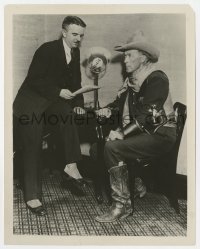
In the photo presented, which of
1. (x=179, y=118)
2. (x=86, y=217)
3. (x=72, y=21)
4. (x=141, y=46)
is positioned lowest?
(x=86, y=217)

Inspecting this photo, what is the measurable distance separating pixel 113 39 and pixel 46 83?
328mm

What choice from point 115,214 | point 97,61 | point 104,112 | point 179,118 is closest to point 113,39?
point 97,61

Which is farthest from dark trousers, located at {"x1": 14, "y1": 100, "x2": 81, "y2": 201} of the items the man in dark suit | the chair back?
the chair back

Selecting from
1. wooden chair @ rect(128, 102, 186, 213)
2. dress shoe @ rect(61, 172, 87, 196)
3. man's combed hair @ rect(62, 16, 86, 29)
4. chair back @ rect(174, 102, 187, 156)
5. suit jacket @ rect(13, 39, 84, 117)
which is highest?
man's combed hair @ rect(62, 16, 86, 29)

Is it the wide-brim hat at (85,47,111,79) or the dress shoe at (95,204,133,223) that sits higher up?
the wide-brim hat at (85,47,111,79)

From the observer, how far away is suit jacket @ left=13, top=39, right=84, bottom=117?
6.89 ft

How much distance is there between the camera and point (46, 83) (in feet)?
6.89

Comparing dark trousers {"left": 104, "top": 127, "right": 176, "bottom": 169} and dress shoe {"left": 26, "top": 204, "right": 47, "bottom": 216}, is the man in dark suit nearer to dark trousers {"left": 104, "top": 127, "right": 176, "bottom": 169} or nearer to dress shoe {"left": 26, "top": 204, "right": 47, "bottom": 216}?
dress shoe {"left": 26, "top": 204, "right": 47, "bottom": 216}

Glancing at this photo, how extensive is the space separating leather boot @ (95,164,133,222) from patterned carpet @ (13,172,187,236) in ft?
0.08

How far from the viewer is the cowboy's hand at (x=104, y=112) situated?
2110 millimetres

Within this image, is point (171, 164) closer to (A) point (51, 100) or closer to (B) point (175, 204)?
(B) point (175, 204)

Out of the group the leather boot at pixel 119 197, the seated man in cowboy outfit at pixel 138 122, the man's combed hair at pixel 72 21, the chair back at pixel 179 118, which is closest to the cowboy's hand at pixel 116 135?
the seated man in cowboy outfit at pixel 138 122

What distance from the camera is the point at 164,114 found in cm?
208

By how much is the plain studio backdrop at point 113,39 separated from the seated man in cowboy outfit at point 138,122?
0.03 m
